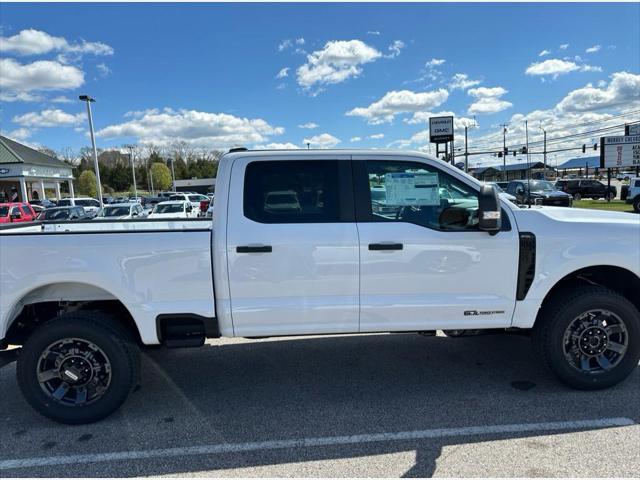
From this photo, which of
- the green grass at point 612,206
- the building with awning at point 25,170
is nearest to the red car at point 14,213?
the building with awning at point 25,170

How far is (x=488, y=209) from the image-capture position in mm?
3340

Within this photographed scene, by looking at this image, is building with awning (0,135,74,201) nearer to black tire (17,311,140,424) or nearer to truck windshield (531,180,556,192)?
truck windshield (531,180,556,192)

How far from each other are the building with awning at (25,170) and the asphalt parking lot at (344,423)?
45600 millimetres

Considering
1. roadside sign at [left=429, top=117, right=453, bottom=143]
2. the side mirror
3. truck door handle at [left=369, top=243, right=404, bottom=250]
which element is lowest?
truck door handle at [left=369, top=243, right=404, bottom=250]

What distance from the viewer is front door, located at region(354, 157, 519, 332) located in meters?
3.50

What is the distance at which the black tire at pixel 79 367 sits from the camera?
340cm

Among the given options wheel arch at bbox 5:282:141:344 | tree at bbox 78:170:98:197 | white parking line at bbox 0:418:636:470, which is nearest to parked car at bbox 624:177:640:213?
white parking line at bbox 0:418:636:470

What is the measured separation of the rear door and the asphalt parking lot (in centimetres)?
71

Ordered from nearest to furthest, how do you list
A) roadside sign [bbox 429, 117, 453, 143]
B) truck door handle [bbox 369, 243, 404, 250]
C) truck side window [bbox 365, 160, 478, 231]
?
truck door handle [bbox 369, 243, 404, 250], truck side window [bbox 365, 160, 478, 231], roadside sign [bbox 429, 117, 453, 143]

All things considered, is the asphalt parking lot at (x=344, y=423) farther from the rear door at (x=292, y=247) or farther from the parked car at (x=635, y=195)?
the parked car at (x=635, y=195)

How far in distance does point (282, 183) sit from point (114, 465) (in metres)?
2.24

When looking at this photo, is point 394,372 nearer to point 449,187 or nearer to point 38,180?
point 449,187

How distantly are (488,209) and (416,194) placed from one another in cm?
56

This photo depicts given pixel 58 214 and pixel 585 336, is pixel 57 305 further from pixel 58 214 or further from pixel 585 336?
pixel 58 214
